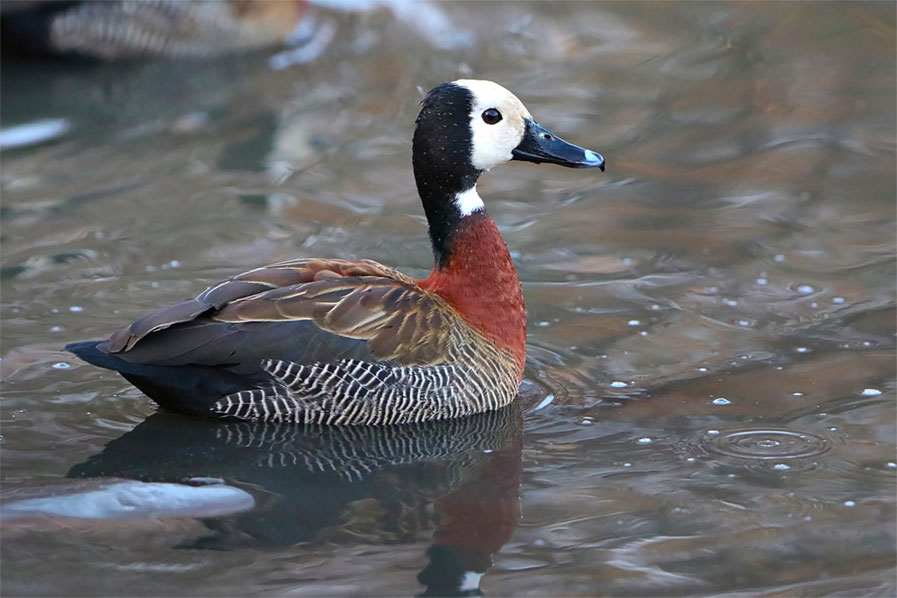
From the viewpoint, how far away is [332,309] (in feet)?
21.9

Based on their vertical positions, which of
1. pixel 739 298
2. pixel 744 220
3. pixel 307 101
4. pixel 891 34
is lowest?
pixel 739 298

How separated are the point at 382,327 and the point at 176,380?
3.29ft

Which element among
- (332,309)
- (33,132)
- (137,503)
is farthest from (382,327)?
(33,132)

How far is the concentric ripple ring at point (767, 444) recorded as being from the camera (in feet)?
20.8

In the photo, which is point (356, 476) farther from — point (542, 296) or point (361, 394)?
point (542, 296)

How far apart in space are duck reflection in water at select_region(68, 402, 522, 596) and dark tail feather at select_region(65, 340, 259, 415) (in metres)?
0.17

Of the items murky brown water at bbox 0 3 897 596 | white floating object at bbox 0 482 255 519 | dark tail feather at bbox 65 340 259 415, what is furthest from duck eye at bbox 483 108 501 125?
white floating object at bbox 0 482 255 519

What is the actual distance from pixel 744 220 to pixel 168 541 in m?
4.99

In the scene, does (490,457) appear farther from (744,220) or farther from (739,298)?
(744,220)

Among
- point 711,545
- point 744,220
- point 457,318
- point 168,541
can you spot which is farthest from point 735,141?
point 168,541

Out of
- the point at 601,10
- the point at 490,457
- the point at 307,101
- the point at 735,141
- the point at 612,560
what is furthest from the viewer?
the point at 601,10

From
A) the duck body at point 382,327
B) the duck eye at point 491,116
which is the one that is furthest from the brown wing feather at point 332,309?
the duck eye at point 491,116

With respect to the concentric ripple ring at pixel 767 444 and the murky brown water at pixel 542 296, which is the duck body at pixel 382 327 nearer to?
the murky brown water at pixel 542 296

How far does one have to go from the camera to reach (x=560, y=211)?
31.4ft
